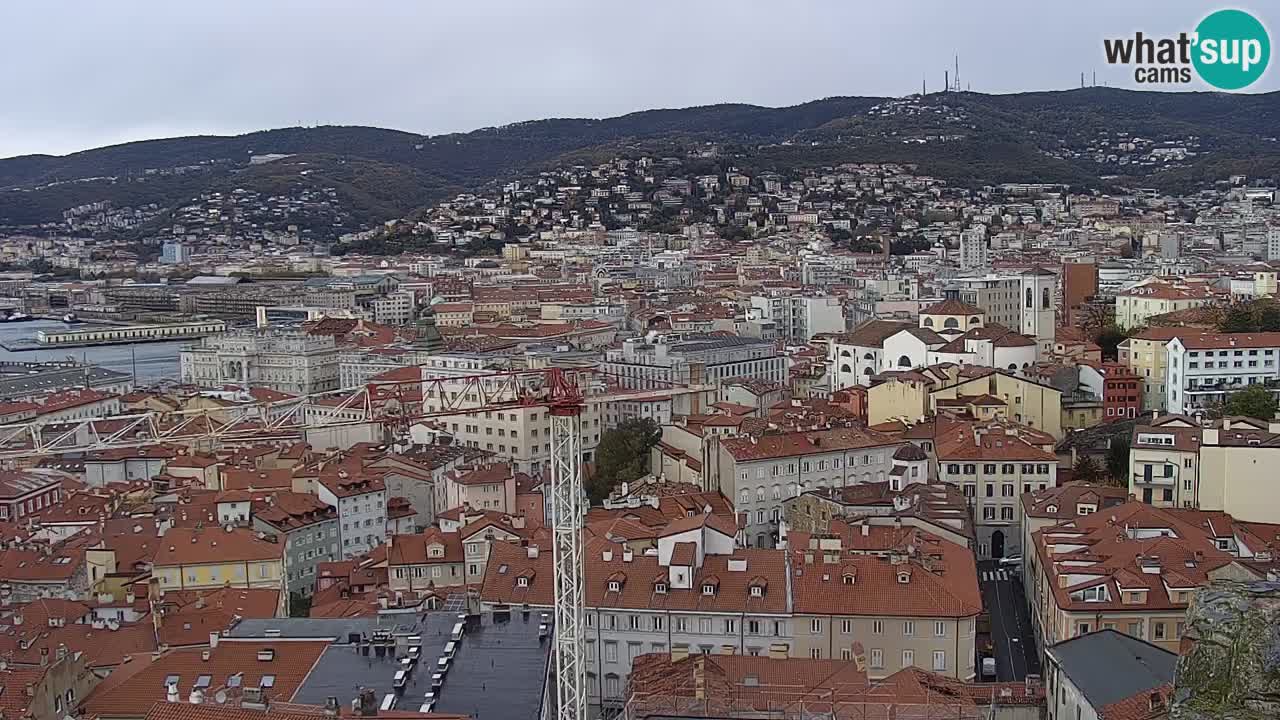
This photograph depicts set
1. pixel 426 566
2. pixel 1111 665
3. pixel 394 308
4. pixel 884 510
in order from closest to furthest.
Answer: pixel 1111 665 → pixel 426 566 → pixel 884 510 → pixel 394 308

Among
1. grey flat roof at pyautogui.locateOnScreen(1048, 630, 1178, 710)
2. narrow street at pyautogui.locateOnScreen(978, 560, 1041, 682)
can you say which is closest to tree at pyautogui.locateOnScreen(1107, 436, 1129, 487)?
narrow street at pyautogui.locateOnScreen(978, 560, 1041, 682)

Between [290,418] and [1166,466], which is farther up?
[1166,466]

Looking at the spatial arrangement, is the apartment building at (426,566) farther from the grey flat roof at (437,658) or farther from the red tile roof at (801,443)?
the red tile roof at (801,443)

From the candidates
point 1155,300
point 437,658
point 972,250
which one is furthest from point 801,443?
point 972,250

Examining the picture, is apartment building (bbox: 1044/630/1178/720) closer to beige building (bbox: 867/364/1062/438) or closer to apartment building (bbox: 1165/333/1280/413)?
beige building (bbox: 867/364/1062/438)

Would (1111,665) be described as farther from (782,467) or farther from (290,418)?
(290,418)

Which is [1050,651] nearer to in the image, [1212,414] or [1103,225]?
[1212,414]

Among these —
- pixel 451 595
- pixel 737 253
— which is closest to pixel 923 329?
pixel 451 595
